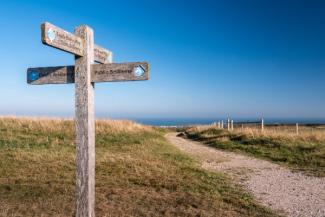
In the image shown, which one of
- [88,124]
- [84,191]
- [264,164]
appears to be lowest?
[264,164]

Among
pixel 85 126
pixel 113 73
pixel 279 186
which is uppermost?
pixel 113 73

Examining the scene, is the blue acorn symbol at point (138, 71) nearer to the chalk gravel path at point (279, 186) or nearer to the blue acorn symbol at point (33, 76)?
the blue acorn symbol at point (33, 76)

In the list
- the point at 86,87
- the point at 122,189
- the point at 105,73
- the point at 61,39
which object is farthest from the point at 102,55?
the point at 122,189

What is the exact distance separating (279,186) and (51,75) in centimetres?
667

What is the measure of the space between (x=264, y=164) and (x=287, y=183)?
3.91 m

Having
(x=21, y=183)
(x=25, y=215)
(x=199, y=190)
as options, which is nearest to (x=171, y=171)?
(x=199, y=190)

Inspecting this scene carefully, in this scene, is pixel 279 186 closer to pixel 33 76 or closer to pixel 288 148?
pixel 33 76

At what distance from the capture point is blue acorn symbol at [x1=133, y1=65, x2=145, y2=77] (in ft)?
16.3

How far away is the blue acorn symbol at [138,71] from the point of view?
4.97m

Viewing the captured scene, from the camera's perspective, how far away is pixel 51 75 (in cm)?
533

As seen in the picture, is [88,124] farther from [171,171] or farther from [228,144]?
[228,144]

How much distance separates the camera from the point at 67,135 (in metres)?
21.1

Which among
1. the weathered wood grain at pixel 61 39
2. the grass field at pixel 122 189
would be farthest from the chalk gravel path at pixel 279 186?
the weathered wood grain at pixel 61 39

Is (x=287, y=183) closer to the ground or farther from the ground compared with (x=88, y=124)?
closer to the ground
